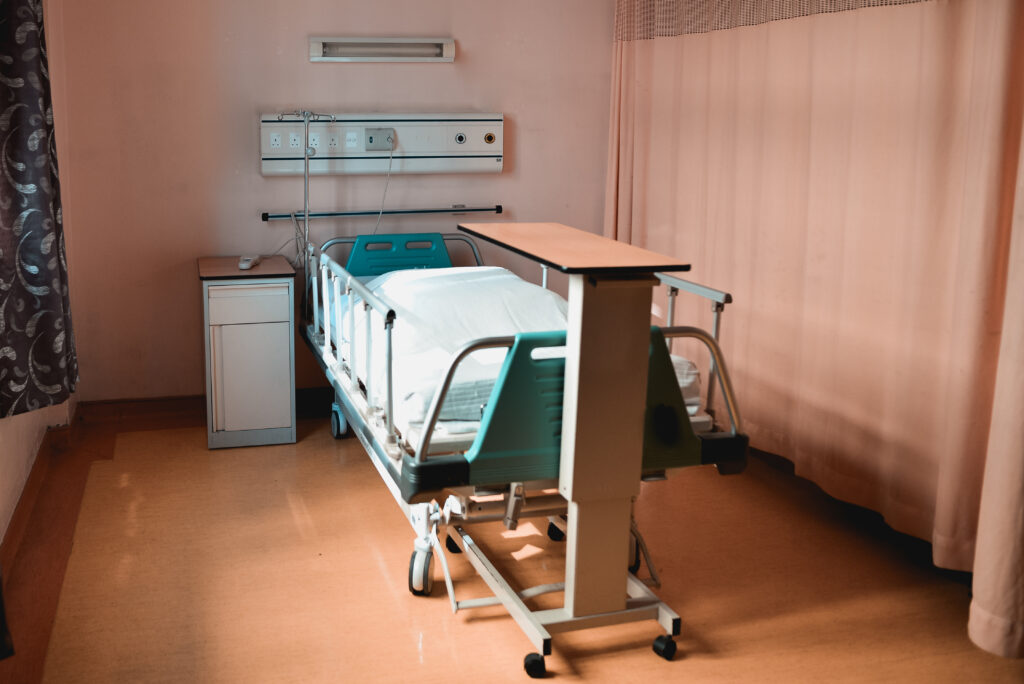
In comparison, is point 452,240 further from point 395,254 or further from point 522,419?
point 522,419

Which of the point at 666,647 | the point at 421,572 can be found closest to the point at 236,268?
the point at 421,572

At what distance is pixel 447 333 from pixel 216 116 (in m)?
1.76

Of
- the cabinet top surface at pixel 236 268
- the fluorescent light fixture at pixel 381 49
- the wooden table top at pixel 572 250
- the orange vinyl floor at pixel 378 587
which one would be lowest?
the orange vinyl floor at pixel 378 587

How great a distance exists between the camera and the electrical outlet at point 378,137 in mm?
4688

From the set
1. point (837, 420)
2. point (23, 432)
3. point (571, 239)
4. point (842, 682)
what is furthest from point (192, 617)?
point (837, 420)

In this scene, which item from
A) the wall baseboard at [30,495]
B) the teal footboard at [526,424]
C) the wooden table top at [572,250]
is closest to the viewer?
the wooden table top at [572,250]

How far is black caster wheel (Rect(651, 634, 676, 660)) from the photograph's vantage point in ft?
8.95

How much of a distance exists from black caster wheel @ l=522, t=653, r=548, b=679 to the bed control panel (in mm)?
2731

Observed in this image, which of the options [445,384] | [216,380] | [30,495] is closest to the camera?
[445,384]

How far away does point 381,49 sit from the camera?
468cm

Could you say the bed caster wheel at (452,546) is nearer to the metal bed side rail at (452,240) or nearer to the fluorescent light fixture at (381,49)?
the metal bed side rail at (452,240)

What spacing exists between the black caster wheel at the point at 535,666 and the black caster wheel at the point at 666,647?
34 centimetres

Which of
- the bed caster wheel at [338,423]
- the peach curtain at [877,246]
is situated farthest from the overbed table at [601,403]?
A: the bed caster wheel at [338,423]

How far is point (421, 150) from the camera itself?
4785 mm
